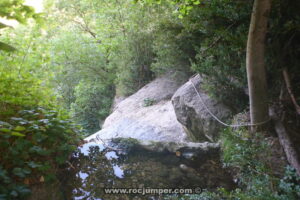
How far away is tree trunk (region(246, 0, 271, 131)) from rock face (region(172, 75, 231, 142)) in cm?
113

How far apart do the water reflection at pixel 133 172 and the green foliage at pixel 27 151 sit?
0.48 meters

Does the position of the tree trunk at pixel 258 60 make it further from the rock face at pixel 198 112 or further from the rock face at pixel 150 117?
the rock face at pixel 150 117

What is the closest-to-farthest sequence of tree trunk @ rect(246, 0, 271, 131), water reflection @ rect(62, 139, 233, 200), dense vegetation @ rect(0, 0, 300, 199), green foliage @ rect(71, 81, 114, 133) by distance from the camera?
dense vegetation @ rect(0, 0, 300, 199) → tree trunk @ rect(246, 0, 271, 131) → water reflection @ rect(62, 139, 233, 200) → green foliage @ rect(71, 81, 114, 133)

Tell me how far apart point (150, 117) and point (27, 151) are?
5.17 m

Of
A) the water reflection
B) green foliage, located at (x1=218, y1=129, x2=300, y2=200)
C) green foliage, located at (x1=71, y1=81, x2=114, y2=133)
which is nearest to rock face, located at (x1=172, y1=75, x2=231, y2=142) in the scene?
green foliage, located at (x1=218, y1=129, x2=300, y2=200)

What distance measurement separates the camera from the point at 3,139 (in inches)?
99.4

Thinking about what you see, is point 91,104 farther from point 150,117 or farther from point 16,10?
point 16,10

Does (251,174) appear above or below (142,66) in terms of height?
below

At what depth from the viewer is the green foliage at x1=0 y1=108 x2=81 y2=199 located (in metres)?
2.22

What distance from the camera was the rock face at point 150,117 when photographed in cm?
654

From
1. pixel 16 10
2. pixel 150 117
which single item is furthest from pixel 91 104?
pixel 16 10

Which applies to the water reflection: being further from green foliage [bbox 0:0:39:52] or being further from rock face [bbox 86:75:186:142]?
green foliage [bbox 0:0:39:52]

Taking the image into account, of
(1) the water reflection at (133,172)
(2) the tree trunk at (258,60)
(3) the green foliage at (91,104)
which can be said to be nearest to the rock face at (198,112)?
(1) the water reflection at (133,172)

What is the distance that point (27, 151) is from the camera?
2.70 m
